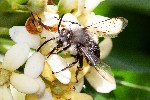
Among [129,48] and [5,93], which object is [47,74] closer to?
[5,93]

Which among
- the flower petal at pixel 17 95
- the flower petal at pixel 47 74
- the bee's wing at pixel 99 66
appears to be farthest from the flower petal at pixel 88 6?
the flower petal at pixel 17 95

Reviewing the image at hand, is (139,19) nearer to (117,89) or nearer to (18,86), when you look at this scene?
(117,89)

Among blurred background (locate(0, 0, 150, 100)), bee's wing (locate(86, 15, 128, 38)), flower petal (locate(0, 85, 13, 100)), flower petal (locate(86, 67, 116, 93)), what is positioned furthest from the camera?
blurred background (locate(0, 0, 150, 100))

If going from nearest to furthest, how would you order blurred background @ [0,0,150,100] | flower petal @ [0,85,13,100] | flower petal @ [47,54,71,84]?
flower petal @ [0,85,13,100] → flower petal @ [47,54,71,84] → blurred background @ [0,0,150,100]

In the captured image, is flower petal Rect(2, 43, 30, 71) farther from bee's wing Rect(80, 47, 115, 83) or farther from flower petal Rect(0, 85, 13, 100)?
bee's wing Rect(80, 47, 115, 83)

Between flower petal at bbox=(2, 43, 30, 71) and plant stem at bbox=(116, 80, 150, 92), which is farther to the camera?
plant stem at bbox=(116, 80, 150, 92)

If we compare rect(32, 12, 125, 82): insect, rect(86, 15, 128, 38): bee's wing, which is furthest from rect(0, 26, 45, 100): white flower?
rect(86, 15, 128, 38): bee's wing

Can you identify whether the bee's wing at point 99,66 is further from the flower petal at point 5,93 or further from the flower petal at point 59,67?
the flower petal at point 5,93

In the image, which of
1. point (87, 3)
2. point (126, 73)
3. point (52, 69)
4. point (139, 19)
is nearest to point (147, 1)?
point (139, 19)
